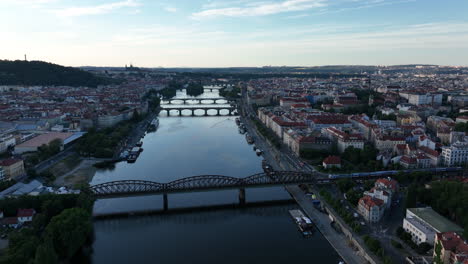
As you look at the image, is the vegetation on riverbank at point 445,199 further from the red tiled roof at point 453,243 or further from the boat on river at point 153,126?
the boat on river at point 153,126

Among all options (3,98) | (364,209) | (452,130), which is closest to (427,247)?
(364,209)

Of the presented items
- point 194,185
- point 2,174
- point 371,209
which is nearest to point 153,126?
point 2,174

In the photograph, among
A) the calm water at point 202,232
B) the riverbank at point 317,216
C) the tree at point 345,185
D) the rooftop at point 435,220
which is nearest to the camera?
the riverbank at point 317,216


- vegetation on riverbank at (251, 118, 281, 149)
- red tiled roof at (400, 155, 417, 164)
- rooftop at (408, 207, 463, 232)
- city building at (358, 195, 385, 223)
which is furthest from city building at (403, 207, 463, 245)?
vegetation on riverbank at (251, 118, 281, 149)

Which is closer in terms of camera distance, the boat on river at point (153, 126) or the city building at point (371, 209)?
the city building at point (371, 209)

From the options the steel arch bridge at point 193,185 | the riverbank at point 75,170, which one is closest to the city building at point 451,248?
the steel arch bridge at point 193,185

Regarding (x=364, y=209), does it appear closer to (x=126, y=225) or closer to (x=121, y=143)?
(x=126, y=225)

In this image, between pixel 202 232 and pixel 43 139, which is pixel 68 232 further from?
pixel 43 139
